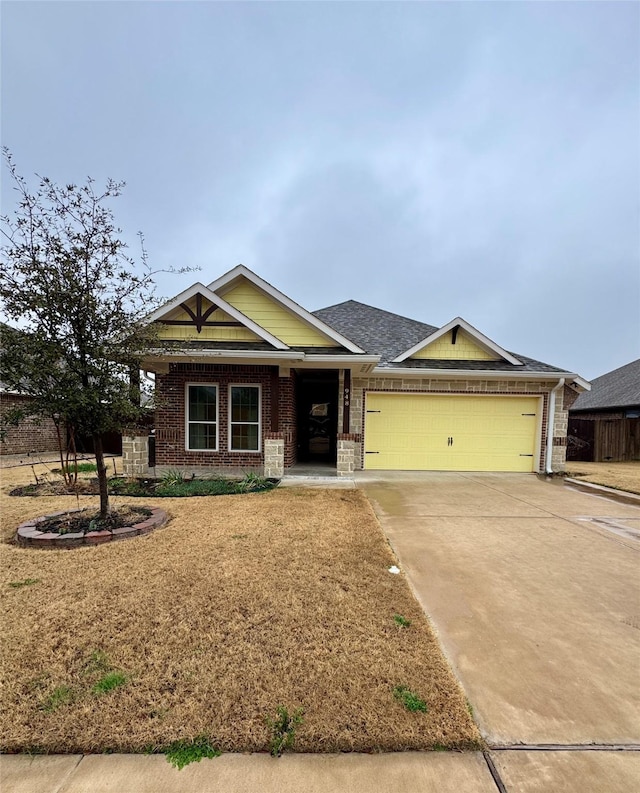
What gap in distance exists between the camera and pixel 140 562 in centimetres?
405

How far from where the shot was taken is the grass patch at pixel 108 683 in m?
2.21

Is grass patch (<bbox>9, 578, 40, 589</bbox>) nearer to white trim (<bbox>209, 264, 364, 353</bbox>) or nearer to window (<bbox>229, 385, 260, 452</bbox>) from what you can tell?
window (<bbox>229, 385, 260, 452</bbox>)

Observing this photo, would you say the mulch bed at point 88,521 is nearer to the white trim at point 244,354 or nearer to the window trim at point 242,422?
the white trim at point 244,354

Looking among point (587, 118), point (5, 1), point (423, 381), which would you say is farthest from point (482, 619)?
point (587, 118)

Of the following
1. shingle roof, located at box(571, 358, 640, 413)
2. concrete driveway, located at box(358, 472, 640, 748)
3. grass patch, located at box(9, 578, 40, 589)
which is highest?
shingle roof, located at box(571, 358, 640, 413)

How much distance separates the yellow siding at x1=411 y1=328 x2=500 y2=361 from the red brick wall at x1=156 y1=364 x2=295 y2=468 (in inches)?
181

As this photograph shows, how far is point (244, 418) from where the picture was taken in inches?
387

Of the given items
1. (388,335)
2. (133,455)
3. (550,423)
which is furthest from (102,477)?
(550,423)

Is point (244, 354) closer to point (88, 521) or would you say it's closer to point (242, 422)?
point (242, 422)

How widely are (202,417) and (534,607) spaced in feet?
27.0

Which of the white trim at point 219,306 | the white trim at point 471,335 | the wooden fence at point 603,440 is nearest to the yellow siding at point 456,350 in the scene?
the white trim at point 471,335

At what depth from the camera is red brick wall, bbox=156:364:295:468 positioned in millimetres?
9570

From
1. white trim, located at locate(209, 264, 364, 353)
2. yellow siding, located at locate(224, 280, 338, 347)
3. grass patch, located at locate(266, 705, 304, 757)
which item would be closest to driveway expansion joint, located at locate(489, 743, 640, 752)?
grass patch, located at locate(266, 705, 304, 757)

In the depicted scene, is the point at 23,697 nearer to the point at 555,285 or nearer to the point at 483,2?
the point at 483,2
